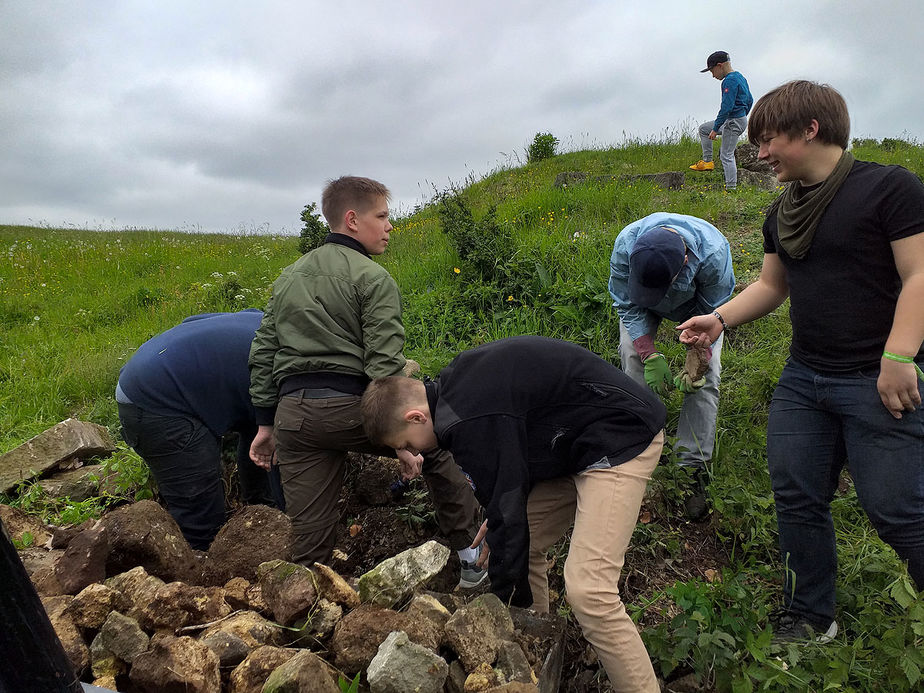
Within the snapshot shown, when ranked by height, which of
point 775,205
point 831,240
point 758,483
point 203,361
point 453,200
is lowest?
point 758,483

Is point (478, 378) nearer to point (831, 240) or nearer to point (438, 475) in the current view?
point (438, 475)

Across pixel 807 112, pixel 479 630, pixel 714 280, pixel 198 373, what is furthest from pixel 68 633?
pixel 714 280

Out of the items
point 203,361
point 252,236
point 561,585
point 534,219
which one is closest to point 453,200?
point 534,219

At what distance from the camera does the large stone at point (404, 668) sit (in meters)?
1.63

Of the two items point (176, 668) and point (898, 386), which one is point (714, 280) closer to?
point (898, 386)

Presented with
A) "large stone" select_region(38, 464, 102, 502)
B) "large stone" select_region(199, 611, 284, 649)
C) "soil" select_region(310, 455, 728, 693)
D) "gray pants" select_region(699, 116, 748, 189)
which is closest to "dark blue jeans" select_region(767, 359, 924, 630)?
"soil" select_region(310, 455, 728, 693)

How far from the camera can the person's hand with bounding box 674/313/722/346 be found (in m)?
2.40

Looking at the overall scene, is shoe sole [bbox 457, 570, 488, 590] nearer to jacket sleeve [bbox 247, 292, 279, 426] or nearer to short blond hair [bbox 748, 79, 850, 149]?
jacket sleeve [bbox 247, 292, 279, 426]

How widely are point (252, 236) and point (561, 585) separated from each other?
1309 cm

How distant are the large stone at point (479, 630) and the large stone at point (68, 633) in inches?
44.6

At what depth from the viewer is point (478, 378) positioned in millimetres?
1956

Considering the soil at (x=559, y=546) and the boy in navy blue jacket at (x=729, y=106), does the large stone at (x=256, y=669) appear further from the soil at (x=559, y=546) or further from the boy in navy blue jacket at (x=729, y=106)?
the boy in navy blue jacket at (x=729, y=106)

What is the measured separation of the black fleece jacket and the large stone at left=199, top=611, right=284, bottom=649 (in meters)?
0.76

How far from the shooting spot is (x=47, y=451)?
14.6ft
